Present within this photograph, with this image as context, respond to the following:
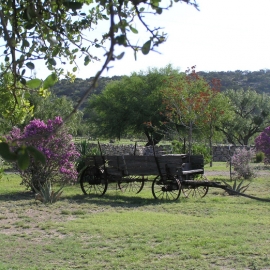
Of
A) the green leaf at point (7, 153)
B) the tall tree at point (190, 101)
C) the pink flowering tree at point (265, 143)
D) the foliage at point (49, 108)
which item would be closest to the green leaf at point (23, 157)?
the green leaf at point (7, 153)

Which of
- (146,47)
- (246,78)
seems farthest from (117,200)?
(246,78)

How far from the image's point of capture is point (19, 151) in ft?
5.53

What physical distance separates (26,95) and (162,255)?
4184mm

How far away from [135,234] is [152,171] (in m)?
5.23

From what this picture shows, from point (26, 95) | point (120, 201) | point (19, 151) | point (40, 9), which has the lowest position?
point (120, 201)

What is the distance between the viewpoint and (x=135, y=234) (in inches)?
347

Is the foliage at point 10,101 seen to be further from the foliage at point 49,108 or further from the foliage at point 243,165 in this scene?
the foliage at point 49,108

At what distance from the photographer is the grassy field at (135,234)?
278 inches

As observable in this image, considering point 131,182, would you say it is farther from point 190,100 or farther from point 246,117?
point 246,117

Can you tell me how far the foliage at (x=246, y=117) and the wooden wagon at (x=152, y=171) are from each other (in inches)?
1087

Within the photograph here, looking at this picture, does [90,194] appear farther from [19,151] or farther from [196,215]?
[19,151]

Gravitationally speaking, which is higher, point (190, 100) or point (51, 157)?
point (190, 100)

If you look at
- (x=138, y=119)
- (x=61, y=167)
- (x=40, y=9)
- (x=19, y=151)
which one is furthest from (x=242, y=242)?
(x=138, y=119)

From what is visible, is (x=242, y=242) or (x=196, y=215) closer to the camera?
(x=242, y=242)
